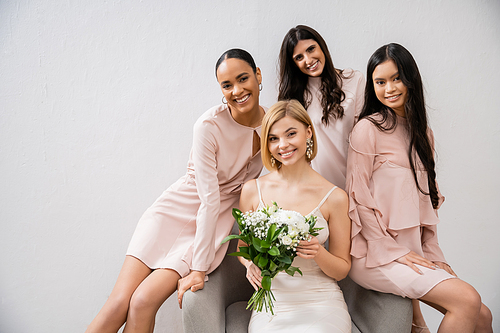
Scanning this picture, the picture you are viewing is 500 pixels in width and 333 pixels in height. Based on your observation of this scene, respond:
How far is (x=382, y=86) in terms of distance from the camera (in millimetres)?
2438

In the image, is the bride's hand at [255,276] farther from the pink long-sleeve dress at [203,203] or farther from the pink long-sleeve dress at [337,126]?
the pink long-sleeve dress at [337,126]

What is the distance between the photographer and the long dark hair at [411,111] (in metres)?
2.37

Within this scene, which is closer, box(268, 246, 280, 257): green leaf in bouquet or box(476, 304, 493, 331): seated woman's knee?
box(268, 246, 280, 257): green leaf in bouquet

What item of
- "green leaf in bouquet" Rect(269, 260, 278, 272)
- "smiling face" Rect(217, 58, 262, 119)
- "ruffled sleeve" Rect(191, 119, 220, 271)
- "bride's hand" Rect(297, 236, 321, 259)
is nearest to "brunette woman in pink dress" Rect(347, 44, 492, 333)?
"bride's hand" Rect(297, 236, 321, 259)

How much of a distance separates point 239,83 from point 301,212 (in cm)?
105

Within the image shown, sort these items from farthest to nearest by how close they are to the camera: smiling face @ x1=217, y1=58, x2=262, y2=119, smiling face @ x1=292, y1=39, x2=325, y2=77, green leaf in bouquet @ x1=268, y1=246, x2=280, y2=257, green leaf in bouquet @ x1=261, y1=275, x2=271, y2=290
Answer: smiling face @ x1=292, y1=39, x2=325, y2=77
smiling face @ x1=217, y1=58, x2=262, y2=119
green leaf in bouquet @ x1=261, y1=275, x2=271, y2=290
green leaf in bouquet @ x1=268, y1=246, x2=280, y2=257

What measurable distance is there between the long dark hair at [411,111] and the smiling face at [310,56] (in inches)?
17.3

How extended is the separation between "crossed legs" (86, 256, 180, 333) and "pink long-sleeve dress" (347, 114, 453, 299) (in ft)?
4.57

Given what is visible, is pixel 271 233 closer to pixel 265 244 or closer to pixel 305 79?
pixel 265 244

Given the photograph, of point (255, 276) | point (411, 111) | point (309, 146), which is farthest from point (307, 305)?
point (411, 111)

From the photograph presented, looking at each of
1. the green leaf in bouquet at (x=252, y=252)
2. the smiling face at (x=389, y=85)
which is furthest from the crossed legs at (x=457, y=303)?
the smiling face at (x=389, y=85)

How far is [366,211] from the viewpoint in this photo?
240 centimetres

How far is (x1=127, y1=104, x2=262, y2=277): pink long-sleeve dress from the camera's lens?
8.31 feet

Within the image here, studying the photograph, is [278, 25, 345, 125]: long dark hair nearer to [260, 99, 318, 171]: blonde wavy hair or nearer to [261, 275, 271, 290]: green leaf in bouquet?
[260, 99, 318, 171]: blonde wavy hair
